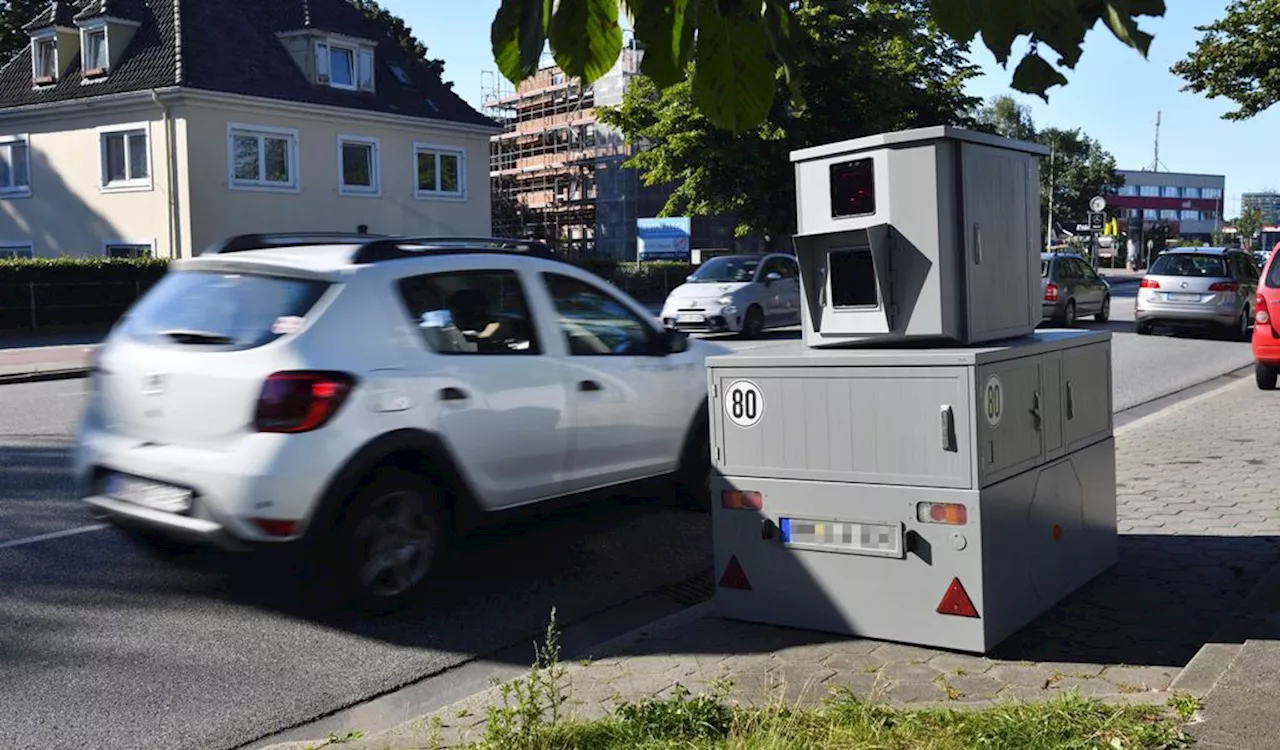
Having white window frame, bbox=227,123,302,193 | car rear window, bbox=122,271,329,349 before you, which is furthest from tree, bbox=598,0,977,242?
car rear window, bbox=122,271,329,349

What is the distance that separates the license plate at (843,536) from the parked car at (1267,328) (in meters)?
10.7

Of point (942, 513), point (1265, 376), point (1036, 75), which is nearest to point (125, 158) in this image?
point (1265, 376)

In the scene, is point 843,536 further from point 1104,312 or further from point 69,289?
point 1104,312

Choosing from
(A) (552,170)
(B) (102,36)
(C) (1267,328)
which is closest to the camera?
(C) (1267,328)

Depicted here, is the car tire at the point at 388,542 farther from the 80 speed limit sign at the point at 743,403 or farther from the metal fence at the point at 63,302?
the metal fence at the point at 63,302

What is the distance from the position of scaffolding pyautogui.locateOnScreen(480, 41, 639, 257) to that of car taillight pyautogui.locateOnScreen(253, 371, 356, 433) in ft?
211

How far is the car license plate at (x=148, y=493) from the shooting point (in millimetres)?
5487

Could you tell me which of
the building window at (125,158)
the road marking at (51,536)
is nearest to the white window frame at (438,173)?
the building window at (125,158)

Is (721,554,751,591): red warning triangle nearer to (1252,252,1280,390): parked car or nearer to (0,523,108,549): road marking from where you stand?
(0,523,108,549): road marking

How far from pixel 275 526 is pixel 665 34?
3.45m

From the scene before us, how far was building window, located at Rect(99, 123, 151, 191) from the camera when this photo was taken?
3403 cm

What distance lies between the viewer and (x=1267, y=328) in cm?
1402

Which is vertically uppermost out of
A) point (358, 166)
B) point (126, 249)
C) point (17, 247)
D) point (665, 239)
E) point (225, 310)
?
point (358, 166)

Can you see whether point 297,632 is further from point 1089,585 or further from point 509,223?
point 509,223
